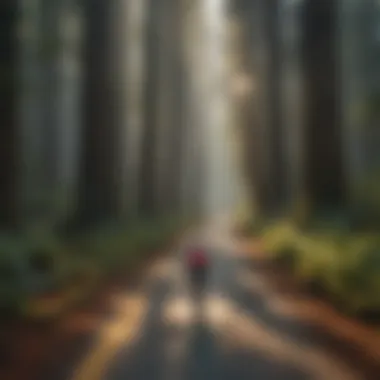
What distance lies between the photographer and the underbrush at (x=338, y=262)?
9.47 m

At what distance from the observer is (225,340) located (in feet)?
27.8

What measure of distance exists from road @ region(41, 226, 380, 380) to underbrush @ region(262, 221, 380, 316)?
294 mm

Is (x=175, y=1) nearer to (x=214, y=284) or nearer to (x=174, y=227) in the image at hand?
(x=174, y=227)

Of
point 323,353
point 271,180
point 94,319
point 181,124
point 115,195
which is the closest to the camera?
point 323,353

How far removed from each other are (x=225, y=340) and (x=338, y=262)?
2952 millimetres

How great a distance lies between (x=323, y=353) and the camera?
773 centimetres

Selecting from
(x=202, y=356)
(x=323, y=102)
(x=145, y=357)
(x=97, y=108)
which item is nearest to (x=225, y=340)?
(x=202, y=356)

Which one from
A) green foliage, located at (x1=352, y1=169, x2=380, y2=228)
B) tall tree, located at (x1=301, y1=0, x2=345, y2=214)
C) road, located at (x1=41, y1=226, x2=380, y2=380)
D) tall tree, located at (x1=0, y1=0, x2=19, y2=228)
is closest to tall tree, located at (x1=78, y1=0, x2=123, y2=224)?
tall tree, located at (x1=301, y1=0, x2=345, y2=214)

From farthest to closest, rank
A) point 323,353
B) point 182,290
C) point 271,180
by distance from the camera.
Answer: point 271,180 → point 182,290 → point 323,353

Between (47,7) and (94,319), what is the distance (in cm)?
875

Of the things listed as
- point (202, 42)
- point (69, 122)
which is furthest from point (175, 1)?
point (69, 122)

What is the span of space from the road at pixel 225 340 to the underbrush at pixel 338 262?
0.97ft

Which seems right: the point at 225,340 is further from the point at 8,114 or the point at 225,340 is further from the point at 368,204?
the point at 368,204

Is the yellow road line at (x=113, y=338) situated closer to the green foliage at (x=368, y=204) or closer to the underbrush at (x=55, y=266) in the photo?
the underbrush at (x=55, y=266)
